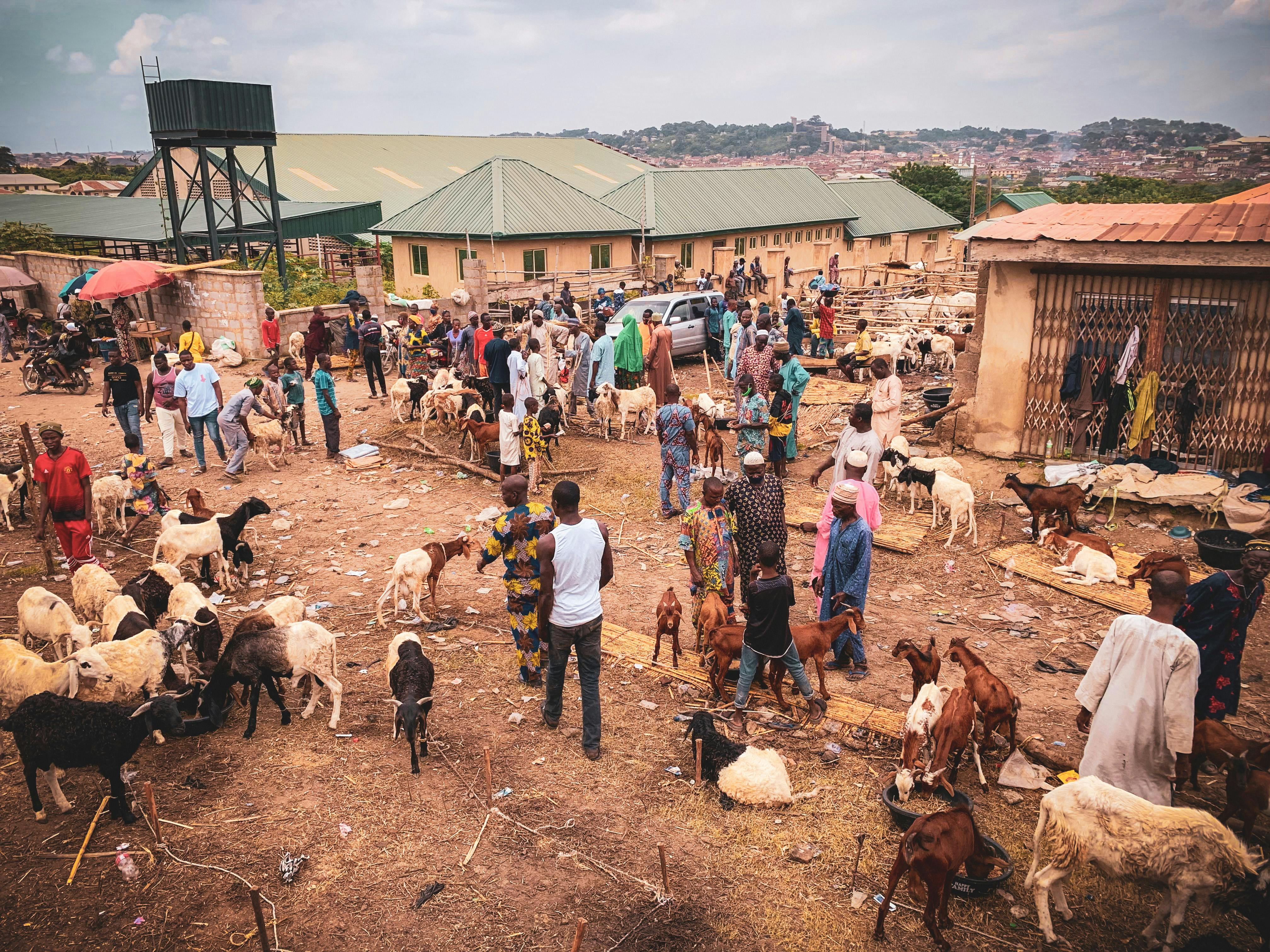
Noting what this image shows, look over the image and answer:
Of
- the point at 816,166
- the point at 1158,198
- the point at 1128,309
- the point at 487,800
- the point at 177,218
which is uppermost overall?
Answer: the point at 816,166

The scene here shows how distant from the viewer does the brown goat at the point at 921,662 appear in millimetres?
6059

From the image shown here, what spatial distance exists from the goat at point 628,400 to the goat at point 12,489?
810 centimetres

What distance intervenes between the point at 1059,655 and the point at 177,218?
26964 millimetres

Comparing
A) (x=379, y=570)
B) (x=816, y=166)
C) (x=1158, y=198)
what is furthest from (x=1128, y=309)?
(x=816, y=166)

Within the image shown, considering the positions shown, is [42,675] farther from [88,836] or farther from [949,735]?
[949,735]

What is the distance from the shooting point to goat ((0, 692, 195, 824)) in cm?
528

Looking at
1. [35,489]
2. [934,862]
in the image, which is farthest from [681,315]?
[934,862]

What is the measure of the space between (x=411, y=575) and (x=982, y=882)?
5.43 metres

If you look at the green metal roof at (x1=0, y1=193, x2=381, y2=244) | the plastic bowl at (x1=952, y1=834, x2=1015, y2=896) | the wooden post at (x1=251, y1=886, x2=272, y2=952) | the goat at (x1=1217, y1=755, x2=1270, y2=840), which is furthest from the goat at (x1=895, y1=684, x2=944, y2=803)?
the green metal roof at (x1=0, y1=193, x2=381, y2=244)

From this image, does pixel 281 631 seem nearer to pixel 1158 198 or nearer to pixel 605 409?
pixel 605 409

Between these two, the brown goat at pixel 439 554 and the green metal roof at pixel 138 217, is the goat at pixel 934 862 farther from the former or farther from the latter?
the green metal roof at pixel 138 217

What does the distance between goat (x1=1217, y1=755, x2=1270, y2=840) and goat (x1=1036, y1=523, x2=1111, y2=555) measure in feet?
14.1

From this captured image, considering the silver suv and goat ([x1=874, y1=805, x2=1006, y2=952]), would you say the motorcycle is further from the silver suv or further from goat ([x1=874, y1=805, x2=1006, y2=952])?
goat ([x1=874, y1=805, x2=1006, y2=952])

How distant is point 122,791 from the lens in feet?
17.6
